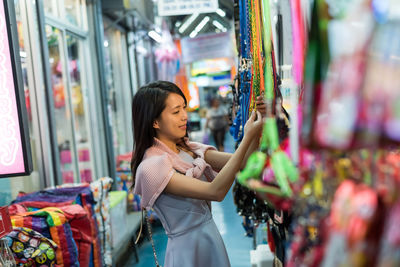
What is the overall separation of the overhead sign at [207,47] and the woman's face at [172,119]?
656cm

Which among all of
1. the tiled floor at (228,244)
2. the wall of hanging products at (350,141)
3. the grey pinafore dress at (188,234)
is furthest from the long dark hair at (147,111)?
the tiled floor at (228,244)

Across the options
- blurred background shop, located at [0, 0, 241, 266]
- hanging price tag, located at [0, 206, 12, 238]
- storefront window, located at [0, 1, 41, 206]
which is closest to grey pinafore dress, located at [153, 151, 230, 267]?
hanging price tag, located at [0, 206, 12, 238]

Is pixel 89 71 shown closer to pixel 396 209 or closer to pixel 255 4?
pixel 255 4

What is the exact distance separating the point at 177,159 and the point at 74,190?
1961mm

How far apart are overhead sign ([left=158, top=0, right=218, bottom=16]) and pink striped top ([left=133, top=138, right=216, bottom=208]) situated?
3.26 m

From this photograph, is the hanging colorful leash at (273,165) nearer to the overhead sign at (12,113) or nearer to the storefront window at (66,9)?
the overhead sign at (12,113)

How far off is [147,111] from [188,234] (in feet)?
1.85

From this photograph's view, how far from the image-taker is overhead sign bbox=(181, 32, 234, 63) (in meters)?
8.37

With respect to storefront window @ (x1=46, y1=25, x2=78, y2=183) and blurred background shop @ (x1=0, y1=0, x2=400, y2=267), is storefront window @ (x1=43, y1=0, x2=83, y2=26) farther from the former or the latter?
storefront window @ (x1=46, y1=25, x2=78, y2=183)

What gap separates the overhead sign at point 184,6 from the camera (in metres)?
4.82

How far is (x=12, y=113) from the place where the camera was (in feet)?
8.38

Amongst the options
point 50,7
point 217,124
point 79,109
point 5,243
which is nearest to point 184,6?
point 50,7

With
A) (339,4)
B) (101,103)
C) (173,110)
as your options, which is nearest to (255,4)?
(173,110)

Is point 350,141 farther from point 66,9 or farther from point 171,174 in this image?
point 66,9
